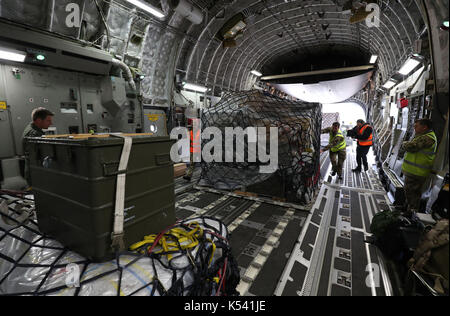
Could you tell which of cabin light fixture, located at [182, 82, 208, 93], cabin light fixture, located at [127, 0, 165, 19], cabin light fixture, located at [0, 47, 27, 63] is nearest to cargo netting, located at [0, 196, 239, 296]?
cabin light fixture, located at [0, 47, 27, 63]

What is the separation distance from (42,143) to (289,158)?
4.17 meters

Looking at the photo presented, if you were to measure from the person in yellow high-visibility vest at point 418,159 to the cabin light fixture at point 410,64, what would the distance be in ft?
13.0

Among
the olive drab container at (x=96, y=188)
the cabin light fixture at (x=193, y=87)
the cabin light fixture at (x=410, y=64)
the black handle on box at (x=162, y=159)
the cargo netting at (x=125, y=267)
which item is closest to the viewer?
the cargo netting at (x=125, y=267)

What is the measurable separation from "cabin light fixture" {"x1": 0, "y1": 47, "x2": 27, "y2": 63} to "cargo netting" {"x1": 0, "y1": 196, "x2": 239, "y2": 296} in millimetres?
4334

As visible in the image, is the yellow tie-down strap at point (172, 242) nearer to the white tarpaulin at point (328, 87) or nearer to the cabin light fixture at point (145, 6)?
the cabin light fixture at point (145, 6)

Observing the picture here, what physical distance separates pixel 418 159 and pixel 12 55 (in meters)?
7.87

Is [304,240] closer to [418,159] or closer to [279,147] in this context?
[418,159]

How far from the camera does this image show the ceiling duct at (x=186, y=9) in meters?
6.38

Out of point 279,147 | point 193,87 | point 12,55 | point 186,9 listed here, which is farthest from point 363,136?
point 12,55

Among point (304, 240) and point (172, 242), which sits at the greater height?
point (172, 242)

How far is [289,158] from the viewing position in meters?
4.62

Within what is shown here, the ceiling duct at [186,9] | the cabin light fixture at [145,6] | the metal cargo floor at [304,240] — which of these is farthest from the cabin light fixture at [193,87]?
the metal cargo floor at [304,240]

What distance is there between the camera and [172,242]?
1.77 m
